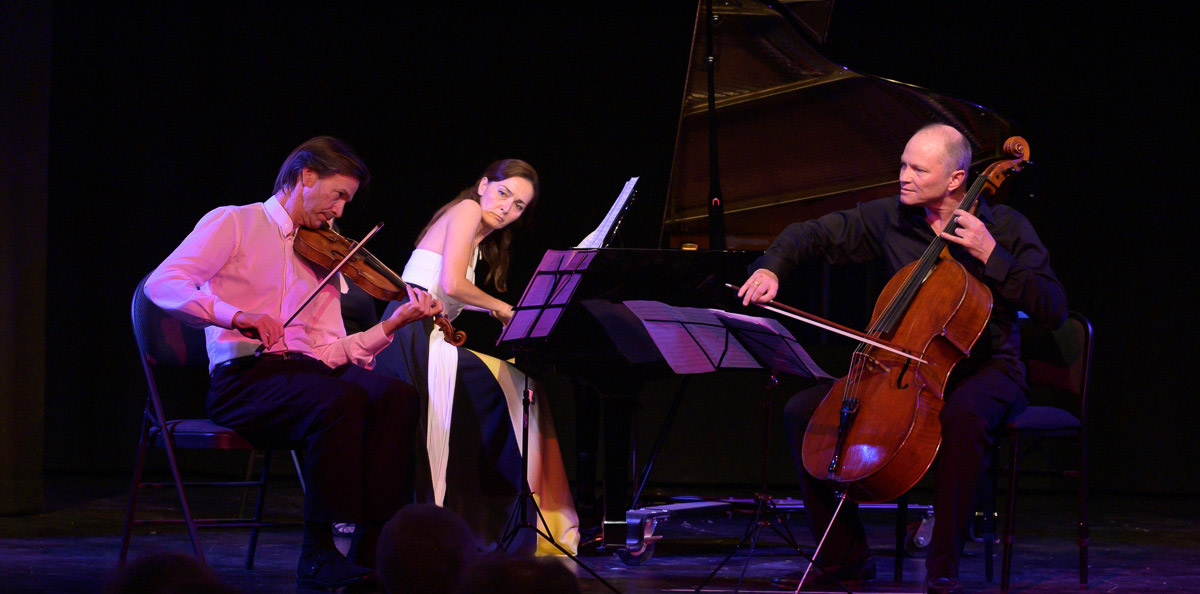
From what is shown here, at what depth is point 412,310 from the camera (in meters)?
2.89

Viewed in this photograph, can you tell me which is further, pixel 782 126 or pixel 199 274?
pixel 782 126

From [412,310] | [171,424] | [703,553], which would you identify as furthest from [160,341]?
[703,553]

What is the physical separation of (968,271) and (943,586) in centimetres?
75

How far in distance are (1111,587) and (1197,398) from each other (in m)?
2.57

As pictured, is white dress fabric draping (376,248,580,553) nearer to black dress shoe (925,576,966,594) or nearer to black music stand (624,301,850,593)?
black music stand (624,301,850,593)

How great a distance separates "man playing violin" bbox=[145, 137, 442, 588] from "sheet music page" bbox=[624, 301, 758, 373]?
632 millimetres

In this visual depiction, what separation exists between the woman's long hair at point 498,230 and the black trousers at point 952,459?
4.00ft

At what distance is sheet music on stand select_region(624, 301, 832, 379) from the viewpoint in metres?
2.68

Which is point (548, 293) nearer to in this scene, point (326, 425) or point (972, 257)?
point (326, 425)

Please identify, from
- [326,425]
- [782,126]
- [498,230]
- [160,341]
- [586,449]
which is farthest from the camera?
[782,126]

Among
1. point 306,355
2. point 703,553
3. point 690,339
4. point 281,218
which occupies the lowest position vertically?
point 703,553

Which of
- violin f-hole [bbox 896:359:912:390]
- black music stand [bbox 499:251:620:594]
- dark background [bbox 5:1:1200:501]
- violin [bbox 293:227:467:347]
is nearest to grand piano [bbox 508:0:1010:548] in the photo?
black music stand [bbox 499:251:620:594]

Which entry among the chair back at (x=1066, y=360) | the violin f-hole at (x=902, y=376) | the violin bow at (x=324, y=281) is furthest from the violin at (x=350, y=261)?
the chair back at (x=1066, y=360)

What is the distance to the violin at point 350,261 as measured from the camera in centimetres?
280
